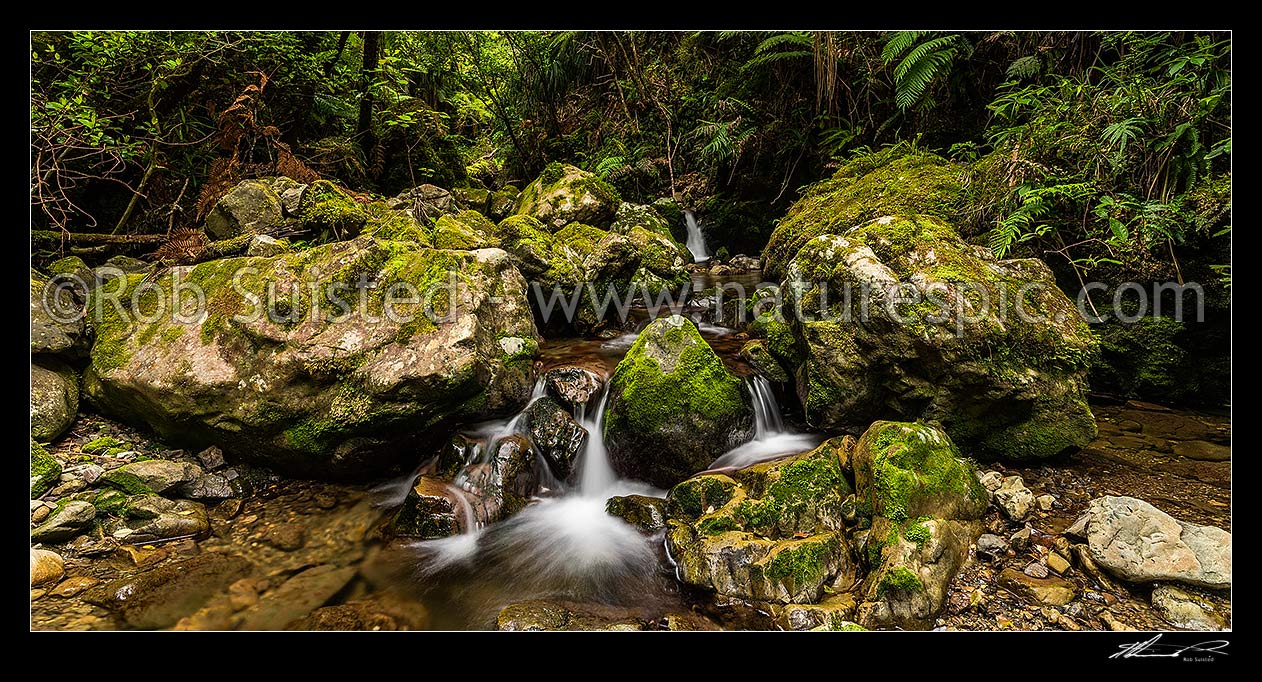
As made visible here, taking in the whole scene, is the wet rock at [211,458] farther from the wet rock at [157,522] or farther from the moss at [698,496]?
the moss at [698,496]

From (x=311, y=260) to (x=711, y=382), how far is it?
11.9 ft

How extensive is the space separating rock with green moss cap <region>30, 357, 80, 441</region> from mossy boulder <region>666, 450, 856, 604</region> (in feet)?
15.0

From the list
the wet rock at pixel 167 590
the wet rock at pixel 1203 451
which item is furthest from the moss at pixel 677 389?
the wet rock at pixel 1203 451

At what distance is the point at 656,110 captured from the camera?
40.3ft

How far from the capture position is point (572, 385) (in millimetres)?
4844

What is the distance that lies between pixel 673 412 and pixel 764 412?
36.5 inches

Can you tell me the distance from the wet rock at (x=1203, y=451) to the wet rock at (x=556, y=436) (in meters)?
4.58

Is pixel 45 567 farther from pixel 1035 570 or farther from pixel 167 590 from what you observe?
pixel 1035 570

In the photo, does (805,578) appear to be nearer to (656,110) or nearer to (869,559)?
(869,559)

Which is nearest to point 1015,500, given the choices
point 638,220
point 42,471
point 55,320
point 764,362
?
point 764,362

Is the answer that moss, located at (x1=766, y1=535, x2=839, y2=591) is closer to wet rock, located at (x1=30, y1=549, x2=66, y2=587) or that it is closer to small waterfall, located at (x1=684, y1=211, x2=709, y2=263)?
wet rock, located at (x1=30, y1=549, x2=66, y2=587)

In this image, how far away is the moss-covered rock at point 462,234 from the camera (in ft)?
21.5

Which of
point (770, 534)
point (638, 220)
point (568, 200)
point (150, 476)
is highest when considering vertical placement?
point (568, 200)

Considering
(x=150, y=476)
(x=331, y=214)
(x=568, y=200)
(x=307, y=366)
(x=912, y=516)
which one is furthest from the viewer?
(x=568, y=200)
